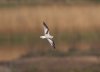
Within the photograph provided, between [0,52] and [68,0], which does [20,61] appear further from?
[68,0]

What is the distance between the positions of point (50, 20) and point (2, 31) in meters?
4.16

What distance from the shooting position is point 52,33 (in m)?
41.5

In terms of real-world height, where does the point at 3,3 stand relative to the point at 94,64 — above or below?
above

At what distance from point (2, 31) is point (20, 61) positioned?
5.15 m

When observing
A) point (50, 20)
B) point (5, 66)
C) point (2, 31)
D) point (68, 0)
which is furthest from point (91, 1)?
point (5, 66)

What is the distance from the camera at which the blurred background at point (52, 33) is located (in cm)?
3606

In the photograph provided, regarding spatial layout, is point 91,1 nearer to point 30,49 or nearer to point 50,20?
point 50,20

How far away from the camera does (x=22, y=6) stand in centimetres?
4416

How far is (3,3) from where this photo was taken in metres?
44.6

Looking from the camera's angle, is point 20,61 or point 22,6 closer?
point 20,61

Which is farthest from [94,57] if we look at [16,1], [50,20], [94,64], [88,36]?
[16,1]

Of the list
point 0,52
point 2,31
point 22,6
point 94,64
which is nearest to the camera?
point 94,64

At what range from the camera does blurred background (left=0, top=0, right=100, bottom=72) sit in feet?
118

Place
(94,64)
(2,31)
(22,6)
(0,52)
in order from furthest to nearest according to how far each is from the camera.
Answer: (22,6) → (2,31) → (0,52) → (94,64)
